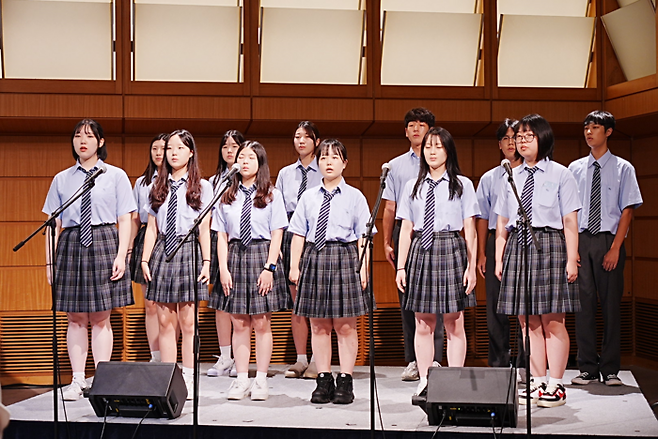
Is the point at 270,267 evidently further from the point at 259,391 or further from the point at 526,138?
the point at 526,138

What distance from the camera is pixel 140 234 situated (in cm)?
467

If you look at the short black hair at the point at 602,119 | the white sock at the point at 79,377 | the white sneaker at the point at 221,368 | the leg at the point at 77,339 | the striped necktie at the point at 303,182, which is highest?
the short black hair at the point at 602,119

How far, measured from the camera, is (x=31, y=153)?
5539 mm

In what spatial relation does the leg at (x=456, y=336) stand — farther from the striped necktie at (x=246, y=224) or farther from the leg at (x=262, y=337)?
the striped necktie at (x=246, y=224)

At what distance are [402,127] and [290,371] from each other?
214cm

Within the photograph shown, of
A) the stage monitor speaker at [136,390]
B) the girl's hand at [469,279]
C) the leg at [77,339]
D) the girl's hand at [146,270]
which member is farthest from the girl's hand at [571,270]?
the leg at [77,339]

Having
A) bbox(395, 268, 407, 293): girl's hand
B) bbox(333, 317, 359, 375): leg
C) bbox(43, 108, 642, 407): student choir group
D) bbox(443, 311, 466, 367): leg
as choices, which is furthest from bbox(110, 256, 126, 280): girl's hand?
bbox(443, 311, 466, 367): leg

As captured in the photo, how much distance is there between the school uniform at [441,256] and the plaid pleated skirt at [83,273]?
1.71 metres

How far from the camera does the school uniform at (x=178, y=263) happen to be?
12.8ft

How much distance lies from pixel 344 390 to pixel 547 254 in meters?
1.28

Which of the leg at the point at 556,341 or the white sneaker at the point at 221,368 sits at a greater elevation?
the leg at the point at 556,341

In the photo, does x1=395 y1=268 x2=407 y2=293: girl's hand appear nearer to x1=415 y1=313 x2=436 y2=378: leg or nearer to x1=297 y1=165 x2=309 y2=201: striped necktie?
x1=415 y1=313 x2=436 y2=378: leg

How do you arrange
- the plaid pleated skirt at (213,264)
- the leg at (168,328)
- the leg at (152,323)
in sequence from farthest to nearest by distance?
the leg at (152,323)
the plaid pleated skirt at (213,264)
the leg at (168,328)

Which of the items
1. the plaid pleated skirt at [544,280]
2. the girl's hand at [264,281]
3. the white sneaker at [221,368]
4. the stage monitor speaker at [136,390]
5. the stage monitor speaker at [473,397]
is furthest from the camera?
the white sneaker at [221,368]
